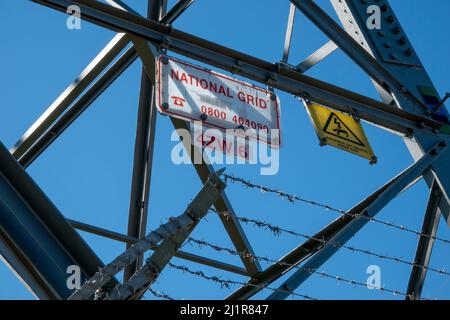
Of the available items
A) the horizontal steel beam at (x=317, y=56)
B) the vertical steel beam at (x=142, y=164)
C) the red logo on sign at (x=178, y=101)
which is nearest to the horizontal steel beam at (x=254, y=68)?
the horizontal steel beam at (x=317, y=56)

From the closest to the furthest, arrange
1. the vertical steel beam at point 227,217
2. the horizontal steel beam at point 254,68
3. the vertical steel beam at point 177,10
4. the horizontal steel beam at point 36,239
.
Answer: the horizontal steel beam at point 36,239
the horizontal steel beam at point 254,68
the vertical steel beam at point 227,217
the vertical steel beam at point 177,10

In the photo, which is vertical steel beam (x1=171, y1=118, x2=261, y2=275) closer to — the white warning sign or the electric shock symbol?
the white warning sign

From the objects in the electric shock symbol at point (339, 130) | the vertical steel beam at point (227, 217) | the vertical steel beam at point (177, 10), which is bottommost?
the vertical steel beam at point (227, 217)

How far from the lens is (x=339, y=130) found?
28.3ft

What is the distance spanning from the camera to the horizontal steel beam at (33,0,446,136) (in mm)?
7535

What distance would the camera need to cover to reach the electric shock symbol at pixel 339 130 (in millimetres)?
8562

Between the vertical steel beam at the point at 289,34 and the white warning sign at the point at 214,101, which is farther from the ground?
the vertical steel beam at the point at 289,34

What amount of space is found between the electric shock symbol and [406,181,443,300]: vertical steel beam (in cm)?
88

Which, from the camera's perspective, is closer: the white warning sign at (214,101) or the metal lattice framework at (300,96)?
the white warning sign at (214,101)

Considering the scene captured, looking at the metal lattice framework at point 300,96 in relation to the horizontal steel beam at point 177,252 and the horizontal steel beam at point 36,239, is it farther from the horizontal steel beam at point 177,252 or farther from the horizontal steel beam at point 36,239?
the horizontal steel beam at point 36,239

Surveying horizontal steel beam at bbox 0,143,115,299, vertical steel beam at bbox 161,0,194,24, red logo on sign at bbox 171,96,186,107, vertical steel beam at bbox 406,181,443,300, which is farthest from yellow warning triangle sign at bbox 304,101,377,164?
horizontal steel beam at bbox 0,143,115,299

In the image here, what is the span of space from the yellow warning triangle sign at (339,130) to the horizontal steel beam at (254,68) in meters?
0.09

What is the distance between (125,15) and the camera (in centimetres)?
763
